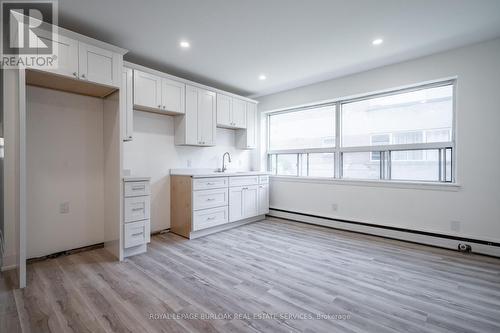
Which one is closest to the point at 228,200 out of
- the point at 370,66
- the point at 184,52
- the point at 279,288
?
the point at 279,288

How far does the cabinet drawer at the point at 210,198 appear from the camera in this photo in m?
3.56

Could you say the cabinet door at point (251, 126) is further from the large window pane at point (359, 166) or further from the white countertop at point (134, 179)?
the white countertop at point (134, 179)

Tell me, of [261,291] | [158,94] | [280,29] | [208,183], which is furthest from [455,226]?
[158,94]

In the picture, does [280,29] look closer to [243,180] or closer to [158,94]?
[158,94]

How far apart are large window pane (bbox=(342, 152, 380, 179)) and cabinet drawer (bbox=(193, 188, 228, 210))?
2.15 m

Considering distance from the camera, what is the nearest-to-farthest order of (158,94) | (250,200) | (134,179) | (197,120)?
(134,179)
(158,94)
(197,120)
(250,200)

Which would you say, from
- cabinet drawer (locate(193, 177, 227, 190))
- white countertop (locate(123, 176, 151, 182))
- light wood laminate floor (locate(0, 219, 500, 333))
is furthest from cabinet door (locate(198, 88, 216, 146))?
light wood laminate floor (locate(0, 219, 500, 333))

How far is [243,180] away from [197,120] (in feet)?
4.32

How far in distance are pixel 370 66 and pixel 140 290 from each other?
4.17 meters

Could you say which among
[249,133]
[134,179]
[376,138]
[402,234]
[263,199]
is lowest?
[402,234]

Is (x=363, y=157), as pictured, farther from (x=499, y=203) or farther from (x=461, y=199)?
(x=499, y=203)

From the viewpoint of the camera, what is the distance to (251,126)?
4.98 metres

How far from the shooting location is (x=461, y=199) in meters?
3.05

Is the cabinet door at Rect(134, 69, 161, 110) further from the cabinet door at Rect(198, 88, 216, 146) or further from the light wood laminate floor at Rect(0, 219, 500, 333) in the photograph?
the light wood laminate floor at Rect(0, 219, 500, 333)
